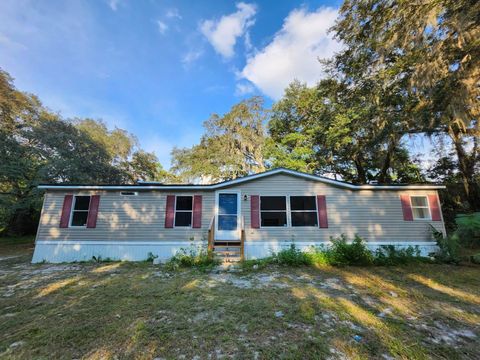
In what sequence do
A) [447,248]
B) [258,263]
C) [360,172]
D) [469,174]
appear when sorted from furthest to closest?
1. [360,172]
2. [469,174]
3. [447,248]
4. [258,263]

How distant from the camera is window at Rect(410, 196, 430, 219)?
28.8 ft

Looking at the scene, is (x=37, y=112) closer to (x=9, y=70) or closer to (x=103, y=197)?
(x=9, y=70)

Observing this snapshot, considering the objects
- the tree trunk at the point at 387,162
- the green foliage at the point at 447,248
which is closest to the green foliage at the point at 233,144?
the tree trunk at the point at 387,162

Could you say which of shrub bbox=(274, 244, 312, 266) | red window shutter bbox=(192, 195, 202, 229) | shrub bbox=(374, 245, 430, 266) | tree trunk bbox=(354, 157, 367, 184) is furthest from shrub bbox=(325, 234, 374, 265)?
tree trunk bbox=(354, 157, 367, 184)

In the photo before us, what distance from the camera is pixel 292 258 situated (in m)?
7.65

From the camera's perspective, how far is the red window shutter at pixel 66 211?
345 inches

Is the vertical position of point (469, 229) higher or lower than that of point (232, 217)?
lower

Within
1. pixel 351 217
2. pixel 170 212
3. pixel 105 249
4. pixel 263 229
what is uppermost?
pixel 170 212

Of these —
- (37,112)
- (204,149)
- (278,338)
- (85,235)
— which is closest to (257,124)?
(204,149)

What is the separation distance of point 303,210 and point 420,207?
15.0 feet

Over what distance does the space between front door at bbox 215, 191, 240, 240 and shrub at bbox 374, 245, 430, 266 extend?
16.8 feet

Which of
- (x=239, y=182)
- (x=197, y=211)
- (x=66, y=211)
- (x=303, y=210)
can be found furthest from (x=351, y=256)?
(x=66, y=211)

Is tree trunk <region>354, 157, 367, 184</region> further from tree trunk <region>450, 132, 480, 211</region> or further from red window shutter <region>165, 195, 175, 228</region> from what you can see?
red window shutter <region>165, 195, 175, 228</region>

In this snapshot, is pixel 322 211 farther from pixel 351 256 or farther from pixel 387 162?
pixel 387 162
